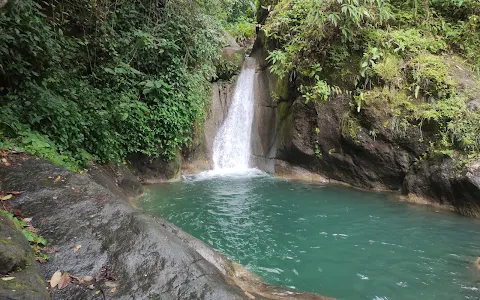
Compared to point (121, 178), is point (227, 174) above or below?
below

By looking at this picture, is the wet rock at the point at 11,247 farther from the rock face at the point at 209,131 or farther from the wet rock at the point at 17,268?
the rock face at the point at 209,131

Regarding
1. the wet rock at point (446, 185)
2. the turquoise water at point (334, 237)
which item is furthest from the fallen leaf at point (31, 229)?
the wet rock at point (446, 185)

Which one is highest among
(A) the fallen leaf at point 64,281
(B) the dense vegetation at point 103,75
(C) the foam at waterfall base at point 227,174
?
(B) the dense vegetation at point 103,75

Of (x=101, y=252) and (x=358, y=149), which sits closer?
(x=101, y=252)

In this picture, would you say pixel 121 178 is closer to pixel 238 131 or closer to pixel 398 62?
pixel 238 131

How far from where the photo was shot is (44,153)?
5363 millimetres

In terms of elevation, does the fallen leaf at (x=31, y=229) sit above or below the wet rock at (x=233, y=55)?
below

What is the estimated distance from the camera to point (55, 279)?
106 inches

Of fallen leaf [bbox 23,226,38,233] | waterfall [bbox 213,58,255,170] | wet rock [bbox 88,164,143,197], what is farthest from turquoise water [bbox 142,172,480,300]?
fallen leaf [bbox 23,226,38,233]

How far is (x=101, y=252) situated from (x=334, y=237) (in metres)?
4.47

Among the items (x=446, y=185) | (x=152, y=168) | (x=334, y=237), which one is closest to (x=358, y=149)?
(x=446, y=185)

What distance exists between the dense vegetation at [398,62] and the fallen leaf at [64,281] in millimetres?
8160

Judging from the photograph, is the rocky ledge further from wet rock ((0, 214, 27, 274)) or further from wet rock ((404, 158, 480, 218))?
wet rock ((404, 158, 480, 218))

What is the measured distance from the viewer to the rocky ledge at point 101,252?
2.71 meters
